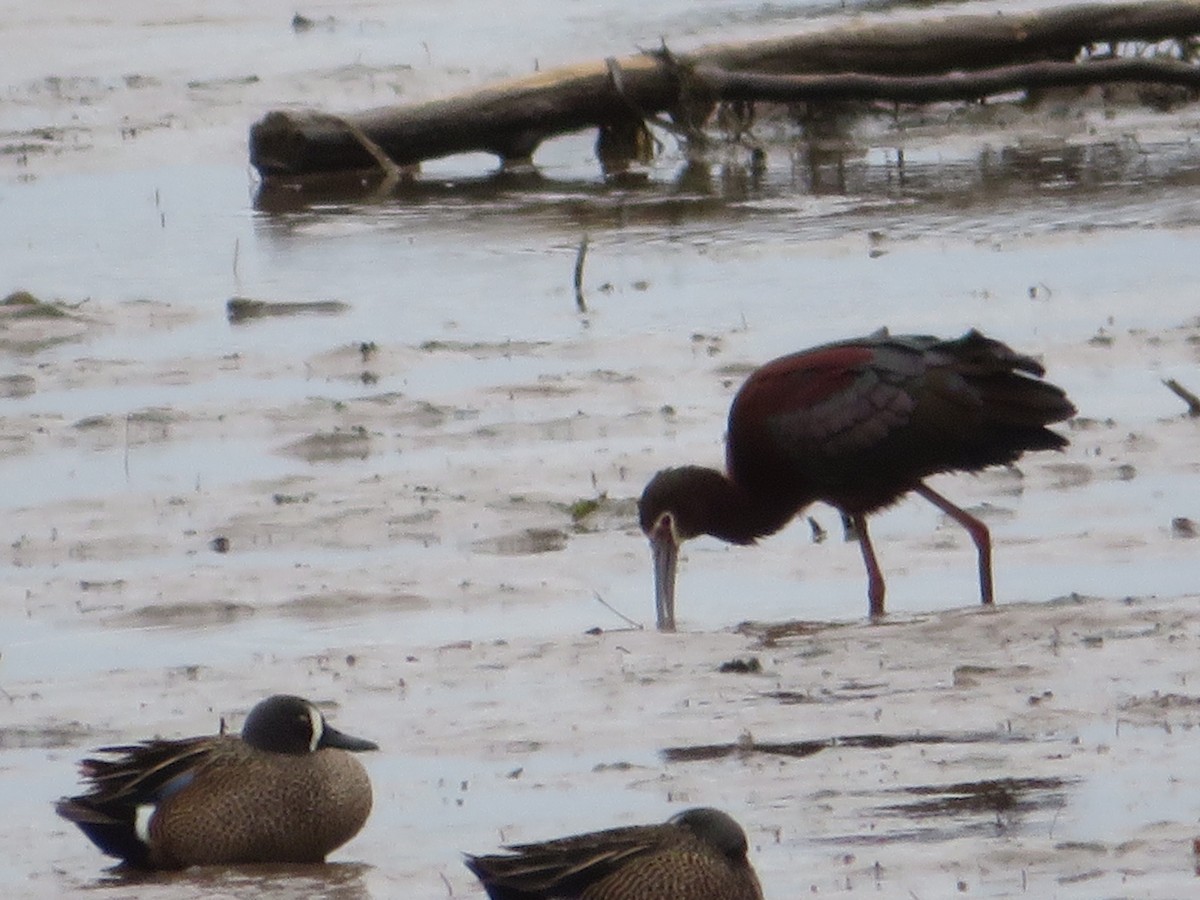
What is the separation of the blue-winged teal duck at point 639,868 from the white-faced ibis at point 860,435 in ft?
9.81

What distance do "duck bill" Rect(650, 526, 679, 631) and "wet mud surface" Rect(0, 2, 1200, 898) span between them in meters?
0.09

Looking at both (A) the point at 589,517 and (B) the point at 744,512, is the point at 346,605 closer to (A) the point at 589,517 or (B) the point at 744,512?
(A) the point at 589,517

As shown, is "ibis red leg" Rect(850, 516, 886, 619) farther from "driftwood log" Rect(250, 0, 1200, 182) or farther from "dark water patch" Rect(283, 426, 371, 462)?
"driftwood log" Rect(250, 0, 1200, 182)

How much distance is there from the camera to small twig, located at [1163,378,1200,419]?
370 inches

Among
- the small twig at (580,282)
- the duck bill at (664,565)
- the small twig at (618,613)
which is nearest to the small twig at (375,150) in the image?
the small twig at (580,282)

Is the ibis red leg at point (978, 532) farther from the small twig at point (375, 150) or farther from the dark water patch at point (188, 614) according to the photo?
the small twig at point (375, 150)

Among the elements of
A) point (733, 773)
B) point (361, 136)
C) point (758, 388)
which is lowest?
point (733, 773)

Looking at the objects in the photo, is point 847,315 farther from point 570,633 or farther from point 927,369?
point 570,633

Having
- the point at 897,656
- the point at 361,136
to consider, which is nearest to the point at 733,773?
the point at 897,656

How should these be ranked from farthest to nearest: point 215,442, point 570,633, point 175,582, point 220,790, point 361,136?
point 361,136 < point 215,442 < point 175,582 < point 570,633 < point 220,790

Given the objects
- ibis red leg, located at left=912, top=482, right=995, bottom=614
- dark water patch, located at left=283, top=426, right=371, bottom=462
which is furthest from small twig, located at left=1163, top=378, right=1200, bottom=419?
dark water patch, located at left=283, top=426, right=371, bottom=462

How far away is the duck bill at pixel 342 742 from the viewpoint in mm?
6043

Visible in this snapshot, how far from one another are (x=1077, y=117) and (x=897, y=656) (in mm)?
10564

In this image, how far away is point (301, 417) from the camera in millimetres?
10156
